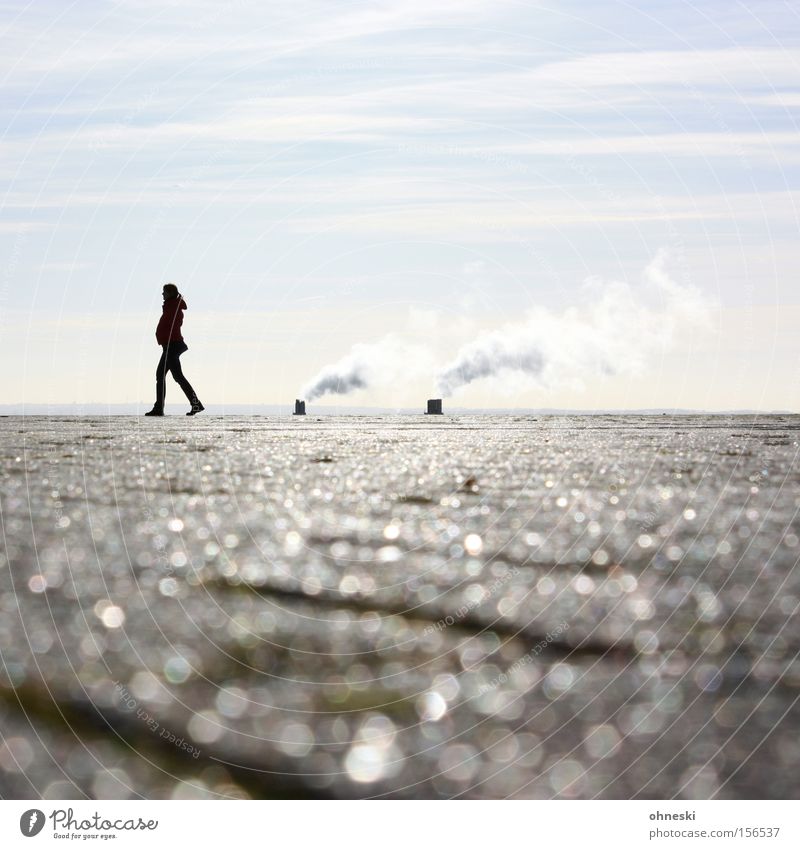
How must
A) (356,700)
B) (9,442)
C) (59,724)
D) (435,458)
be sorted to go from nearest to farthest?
(59,724)
(356,700)
(435,458)
(9,442)

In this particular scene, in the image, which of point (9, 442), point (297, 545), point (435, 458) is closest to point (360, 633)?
point (297, 545)

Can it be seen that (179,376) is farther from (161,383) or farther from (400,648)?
(400,648)

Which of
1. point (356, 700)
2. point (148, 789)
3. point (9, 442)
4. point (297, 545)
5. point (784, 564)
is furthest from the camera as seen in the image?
point (9, 442)

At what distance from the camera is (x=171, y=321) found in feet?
52.9

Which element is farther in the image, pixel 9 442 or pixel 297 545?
pixel 9 442

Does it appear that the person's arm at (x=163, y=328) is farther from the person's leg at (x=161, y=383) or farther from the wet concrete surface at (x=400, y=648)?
the wet concrete surface at (x=400, y=648)

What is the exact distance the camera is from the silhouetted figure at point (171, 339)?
15.9m

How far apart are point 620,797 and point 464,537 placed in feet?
7.22

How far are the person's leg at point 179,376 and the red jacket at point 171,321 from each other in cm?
22

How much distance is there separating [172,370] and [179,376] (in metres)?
0.17

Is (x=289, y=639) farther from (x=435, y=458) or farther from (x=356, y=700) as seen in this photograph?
(x=435, y=458)

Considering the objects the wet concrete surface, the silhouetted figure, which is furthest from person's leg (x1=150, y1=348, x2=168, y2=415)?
the wet concrete surface

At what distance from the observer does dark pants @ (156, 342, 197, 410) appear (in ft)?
52.2

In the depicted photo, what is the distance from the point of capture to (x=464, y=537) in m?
3.89
